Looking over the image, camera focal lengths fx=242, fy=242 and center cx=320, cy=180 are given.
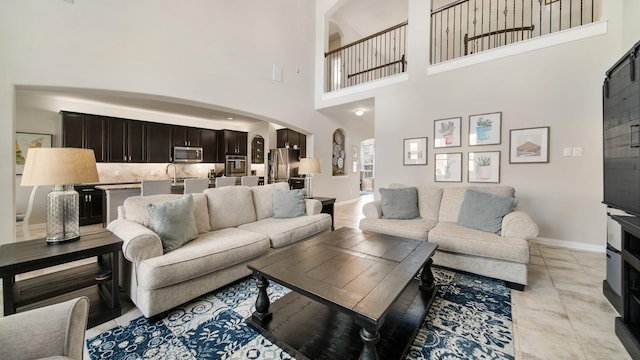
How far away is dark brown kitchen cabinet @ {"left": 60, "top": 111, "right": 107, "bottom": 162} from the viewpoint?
15.7ft

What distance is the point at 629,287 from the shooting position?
153 cm

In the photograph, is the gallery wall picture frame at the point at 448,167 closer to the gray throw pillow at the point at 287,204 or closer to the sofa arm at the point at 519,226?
the sofa arm at the point at 519,226

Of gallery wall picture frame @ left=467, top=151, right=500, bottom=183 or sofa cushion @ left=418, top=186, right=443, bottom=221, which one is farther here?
gallery wall picture frame @ left=467, top=151, right=500, bottom=183

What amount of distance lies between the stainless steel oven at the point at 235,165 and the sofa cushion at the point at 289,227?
448cm

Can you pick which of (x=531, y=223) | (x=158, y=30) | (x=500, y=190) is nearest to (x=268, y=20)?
(x=158, y=30)

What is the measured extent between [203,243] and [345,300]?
1.51 m

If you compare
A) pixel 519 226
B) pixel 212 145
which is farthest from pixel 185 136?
pixel 519 226

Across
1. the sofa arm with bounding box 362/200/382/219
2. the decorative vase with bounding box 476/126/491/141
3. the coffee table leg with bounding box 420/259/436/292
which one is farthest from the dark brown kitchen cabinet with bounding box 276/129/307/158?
the coffee table leg with bounding box 420/259/436/292

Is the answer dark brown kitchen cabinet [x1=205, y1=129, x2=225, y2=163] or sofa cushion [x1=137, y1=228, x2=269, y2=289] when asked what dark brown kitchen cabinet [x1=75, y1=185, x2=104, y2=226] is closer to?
dark brown kitchen cabinet [x1=205, y1=129, x2=225, y2=163]

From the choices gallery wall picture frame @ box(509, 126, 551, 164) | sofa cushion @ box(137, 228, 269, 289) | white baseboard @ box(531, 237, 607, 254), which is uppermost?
gallery wall picture frame @ box(509, 126, 551, 164)

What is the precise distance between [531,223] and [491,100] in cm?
249

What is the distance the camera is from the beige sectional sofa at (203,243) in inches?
69.6

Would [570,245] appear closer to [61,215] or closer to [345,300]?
[345,300]

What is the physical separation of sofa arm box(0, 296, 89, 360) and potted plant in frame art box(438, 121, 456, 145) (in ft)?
15.8
